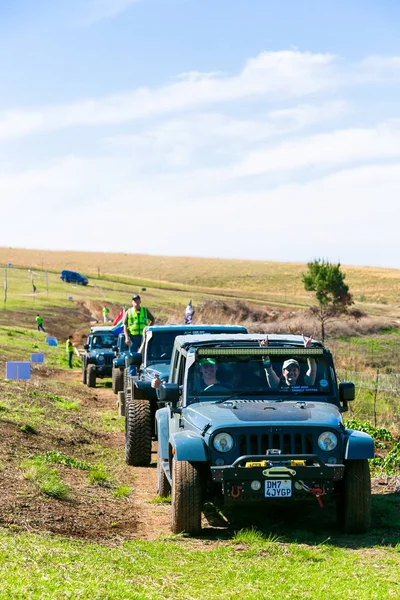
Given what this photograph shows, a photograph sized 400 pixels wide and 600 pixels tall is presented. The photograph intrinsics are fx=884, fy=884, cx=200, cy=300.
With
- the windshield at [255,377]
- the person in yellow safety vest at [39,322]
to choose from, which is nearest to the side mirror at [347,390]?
the windshield at [255,377]

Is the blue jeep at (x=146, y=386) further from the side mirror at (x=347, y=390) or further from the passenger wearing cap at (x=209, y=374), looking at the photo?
the side mirror at (x=347, y=390)

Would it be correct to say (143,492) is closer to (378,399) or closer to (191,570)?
(191,570)

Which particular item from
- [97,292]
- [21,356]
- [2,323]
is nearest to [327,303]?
[97,292]

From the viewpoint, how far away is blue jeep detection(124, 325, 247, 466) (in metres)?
12.2

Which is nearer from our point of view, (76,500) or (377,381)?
(76,500)

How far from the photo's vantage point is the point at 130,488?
423 inches

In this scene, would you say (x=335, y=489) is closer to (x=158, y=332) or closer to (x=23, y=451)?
(x=23, y=451)

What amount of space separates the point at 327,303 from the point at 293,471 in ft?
194

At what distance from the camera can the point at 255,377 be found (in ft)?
30.0

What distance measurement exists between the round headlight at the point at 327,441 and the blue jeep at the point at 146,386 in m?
4.55

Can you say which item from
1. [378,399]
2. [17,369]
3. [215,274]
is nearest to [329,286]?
[378,399]

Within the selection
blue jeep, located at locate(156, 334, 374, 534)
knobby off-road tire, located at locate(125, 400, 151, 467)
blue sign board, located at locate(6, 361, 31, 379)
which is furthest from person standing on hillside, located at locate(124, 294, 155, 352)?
blue jeep, located at locate(156, 334, 374, 534)

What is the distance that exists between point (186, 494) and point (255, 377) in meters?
1.65

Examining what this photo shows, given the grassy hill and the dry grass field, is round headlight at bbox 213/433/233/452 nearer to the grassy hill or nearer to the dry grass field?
the grassy hill
